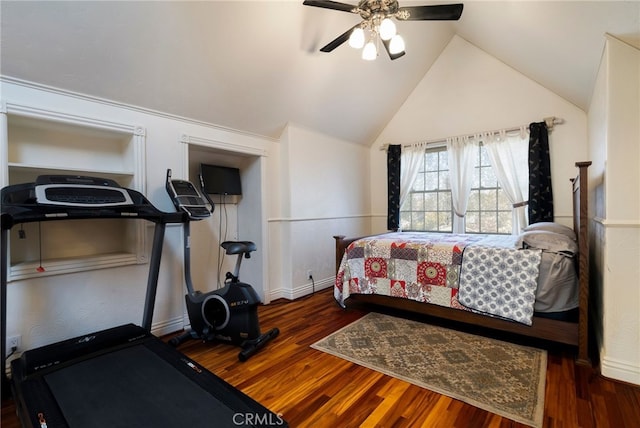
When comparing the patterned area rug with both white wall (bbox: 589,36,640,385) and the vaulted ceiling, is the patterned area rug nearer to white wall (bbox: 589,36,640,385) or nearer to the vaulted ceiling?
white wall (bbox: 589,36,640,385)

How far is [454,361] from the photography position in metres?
2.18

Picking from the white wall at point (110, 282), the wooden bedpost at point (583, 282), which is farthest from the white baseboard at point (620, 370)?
the white wall at point (110, 282)

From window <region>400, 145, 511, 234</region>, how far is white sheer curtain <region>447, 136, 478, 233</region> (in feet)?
0.38

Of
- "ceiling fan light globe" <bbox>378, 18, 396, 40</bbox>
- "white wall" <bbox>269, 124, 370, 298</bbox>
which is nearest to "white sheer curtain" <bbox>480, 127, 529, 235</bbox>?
"white wall" <bbox>269, 124, 370, 298</bbox>

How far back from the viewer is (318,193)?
4133mm

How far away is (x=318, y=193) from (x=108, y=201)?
101 inches

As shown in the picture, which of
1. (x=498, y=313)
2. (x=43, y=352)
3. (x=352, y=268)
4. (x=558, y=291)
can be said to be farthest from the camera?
(x=352, y=268)

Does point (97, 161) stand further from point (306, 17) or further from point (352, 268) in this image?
point (352, 268)

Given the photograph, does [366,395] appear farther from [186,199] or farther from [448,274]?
[186,199]

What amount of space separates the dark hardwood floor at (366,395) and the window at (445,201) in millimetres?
2160

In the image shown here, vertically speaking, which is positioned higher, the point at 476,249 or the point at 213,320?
the point at 476,249

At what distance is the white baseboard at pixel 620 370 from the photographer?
1.86m

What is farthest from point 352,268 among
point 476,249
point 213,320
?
point 213,320

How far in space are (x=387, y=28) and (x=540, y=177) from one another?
111 inches
